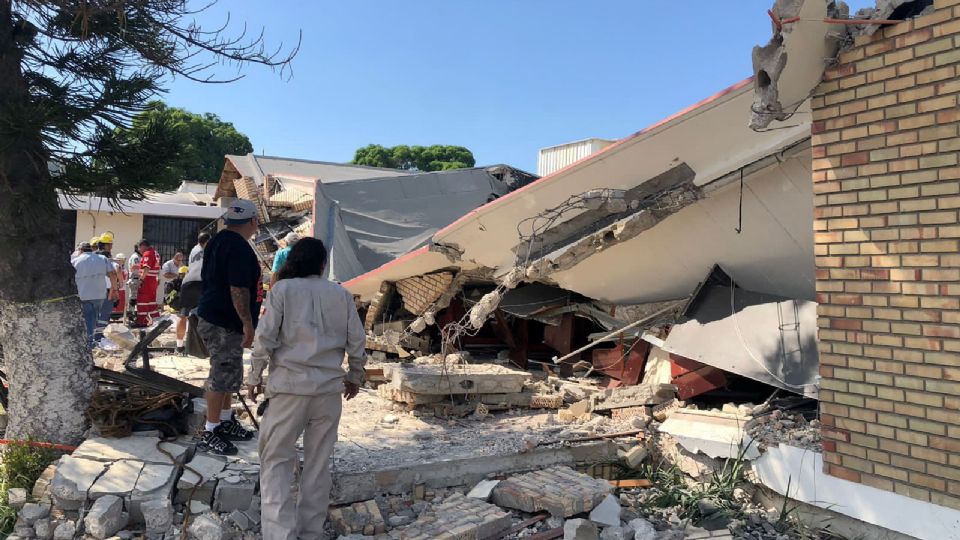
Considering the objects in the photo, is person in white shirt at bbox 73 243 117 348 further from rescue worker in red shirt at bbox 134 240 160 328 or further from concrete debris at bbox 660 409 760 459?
concrete debris at bbox 660 409 760 459

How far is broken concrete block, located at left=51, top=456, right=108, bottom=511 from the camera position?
3.50m

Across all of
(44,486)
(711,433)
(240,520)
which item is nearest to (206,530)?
(240,520)

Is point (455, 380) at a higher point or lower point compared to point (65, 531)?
higher

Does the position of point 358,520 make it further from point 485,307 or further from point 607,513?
point 485,307

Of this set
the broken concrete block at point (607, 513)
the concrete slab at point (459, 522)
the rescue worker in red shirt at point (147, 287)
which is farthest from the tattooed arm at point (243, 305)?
the rescue worker in red shirt at point (147, 287)

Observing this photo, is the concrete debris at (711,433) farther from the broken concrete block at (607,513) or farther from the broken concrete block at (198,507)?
the broken concrete block at (198,507)

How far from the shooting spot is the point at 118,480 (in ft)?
11.8

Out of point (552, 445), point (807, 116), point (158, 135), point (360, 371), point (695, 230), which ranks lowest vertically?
point (552, 445)

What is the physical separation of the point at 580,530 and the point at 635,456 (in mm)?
1390

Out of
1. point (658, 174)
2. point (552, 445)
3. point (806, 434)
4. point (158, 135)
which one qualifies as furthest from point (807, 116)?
point (158, 135)

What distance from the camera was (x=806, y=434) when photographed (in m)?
4.23

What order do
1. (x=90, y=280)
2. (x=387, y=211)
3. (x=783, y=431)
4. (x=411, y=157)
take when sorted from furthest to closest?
(x=411, y=157)
(x=387, y=211)
(x=90, y=280)
(x=783, y=431)

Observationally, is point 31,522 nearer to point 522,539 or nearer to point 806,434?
point 522,539

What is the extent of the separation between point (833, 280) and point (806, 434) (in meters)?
1.17
